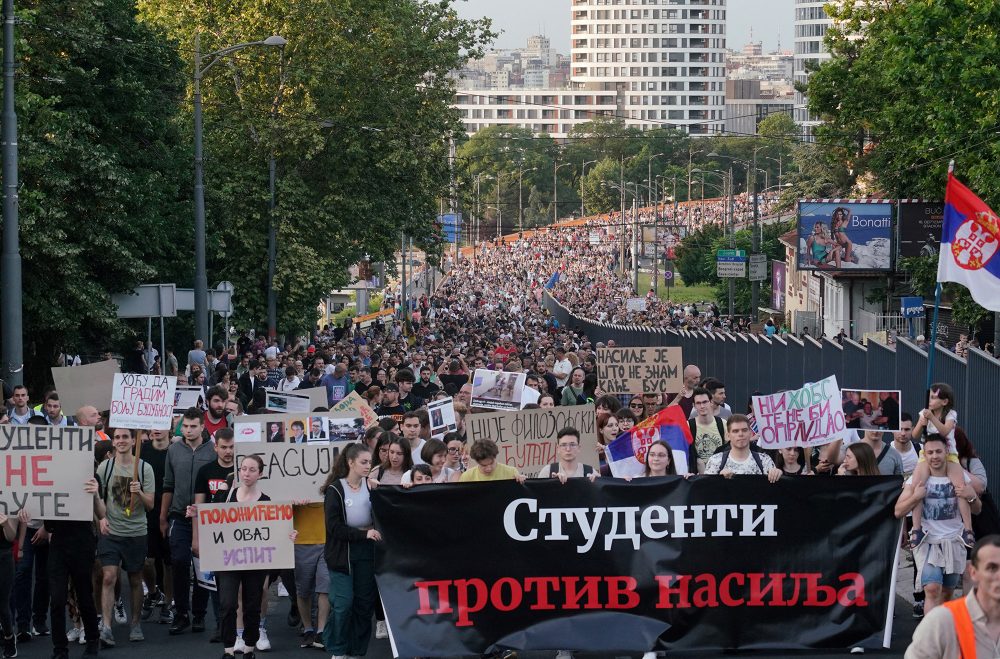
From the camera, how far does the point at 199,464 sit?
11.9m

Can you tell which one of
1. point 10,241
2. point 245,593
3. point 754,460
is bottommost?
point 245,593

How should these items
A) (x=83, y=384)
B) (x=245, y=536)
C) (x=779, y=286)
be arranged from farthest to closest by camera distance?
(x=779, y=286)
(x=83, y=384)
(x=245, y=536)

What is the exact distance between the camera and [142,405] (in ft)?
43.7

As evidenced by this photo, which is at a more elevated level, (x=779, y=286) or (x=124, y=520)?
(x=779, y=286)

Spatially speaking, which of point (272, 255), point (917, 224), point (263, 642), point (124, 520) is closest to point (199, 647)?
point (263, 642)

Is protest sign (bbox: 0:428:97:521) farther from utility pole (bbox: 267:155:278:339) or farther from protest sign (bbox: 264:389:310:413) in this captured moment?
utility pole (bbox: 267:155:278:339)

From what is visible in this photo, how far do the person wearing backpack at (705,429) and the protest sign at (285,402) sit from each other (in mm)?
4721

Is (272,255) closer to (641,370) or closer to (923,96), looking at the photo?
(923,96)

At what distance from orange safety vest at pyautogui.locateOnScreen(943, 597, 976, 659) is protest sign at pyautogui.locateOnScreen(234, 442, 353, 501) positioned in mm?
6262

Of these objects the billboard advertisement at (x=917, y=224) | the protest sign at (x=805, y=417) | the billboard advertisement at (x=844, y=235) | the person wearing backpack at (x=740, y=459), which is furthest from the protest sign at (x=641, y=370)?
the billboard advertisement at (x=844, y=235)

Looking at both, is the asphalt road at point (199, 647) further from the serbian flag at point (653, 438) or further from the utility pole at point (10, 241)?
the utility pole at point (10, 241)

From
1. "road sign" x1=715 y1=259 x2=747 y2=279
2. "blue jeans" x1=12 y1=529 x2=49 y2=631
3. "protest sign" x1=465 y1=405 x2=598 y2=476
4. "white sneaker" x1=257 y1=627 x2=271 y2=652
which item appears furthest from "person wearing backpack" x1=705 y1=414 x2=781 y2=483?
"road sign" x1=715 y1=259 x2=747 y2=279

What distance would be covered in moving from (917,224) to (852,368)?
2124 cm

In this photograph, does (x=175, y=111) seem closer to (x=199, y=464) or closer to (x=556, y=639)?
(x=199, y=464)
